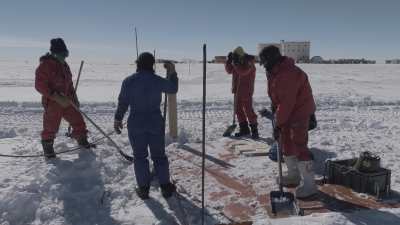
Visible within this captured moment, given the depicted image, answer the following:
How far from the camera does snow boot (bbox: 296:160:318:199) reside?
4.52m

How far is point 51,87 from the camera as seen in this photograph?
592 centimetres

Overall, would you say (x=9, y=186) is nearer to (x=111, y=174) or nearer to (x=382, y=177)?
(x=111, y=174)

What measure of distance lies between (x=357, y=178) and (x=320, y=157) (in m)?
1.52

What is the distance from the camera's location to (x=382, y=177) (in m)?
4.60

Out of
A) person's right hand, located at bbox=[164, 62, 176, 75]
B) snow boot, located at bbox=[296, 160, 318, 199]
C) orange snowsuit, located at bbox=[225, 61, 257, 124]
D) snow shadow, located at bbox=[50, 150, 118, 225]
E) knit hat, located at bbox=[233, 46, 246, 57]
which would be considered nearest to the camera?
snow shadow, located at bbox=[50, 150, 118, 225]

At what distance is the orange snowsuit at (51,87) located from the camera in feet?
18.9

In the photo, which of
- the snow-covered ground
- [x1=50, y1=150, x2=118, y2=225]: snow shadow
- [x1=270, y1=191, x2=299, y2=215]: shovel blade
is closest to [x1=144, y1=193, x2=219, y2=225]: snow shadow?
the snow-covered ground

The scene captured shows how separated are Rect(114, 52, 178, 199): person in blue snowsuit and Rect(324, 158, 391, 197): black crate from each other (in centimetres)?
195

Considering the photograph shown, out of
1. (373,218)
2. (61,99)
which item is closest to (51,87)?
(61,99)

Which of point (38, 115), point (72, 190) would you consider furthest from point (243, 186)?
point (38, 115)

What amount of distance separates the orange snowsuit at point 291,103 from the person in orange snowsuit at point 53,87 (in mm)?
3009

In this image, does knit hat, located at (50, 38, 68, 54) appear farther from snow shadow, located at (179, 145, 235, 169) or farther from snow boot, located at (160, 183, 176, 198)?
snow boot, located at (160, 183, 176, 198)

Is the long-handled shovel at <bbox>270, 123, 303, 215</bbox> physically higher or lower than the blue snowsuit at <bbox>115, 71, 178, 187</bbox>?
lower

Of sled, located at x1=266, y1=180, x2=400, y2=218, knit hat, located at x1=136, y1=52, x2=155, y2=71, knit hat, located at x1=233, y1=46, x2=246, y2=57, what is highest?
knit hat, located at x1=233, y1=46, x2=246, y2=57
